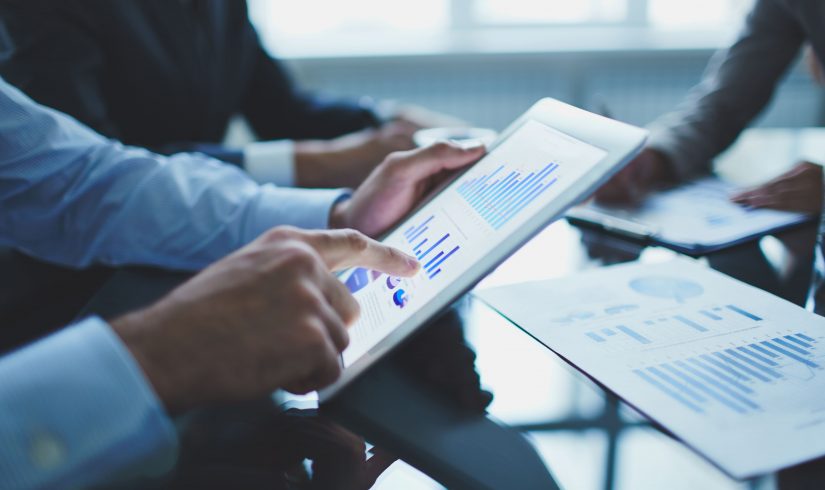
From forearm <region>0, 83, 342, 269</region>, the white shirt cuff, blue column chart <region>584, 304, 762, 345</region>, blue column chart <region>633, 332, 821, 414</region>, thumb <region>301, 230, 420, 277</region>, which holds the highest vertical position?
thumb <region>301, 230, 420, 277</region>

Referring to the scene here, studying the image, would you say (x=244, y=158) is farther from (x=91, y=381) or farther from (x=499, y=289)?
(x=91, y=381)

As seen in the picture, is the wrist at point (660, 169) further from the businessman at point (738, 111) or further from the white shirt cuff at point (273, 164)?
the white shirt cuff at point (273, 164)

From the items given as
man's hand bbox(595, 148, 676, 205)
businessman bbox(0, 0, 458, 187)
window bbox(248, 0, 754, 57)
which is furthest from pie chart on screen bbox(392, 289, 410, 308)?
window bbox(248, 0, 754, 57)

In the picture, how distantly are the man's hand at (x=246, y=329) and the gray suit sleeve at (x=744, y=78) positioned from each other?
88 cm

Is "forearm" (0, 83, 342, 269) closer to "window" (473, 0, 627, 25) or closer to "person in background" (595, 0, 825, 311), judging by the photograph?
"person in background" (595, 0, 825, 311)

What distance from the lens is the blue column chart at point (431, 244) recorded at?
1.52 ft

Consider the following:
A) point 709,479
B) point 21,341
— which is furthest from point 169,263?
point 709,479

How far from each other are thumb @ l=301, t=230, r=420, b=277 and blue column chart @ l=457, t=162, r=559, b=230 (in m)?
0.08

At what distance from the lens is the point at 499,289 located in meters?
0.59

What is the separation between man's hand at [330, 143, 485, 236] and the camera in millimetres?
653

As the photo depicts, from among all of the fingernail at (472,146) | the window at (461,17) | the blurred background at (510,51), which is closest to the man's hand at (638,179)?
the fingernail at (472,146)

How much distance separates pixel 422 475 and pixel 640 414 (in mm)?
141

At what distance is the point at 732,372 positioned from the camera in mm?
410

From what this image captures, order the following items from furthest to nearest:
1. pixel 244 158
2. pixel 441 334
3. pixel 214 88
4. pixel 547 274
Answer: pixel 214 88
pixel 244 158
pixel 547 274
pixel 441 334
